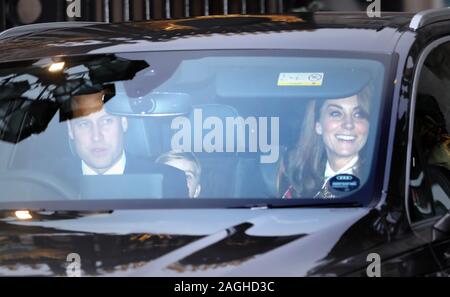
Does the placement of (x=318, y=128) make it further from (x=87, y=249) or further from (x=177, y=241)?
(x=87, y=249)

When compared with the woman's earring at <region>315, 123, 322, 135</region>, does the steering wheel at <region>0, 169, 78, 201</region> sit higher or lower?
lower

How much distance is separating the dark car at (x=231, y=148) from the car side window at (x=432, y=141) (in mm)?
10

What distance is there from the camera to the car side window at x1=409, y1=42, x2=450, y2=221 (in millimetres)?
4266

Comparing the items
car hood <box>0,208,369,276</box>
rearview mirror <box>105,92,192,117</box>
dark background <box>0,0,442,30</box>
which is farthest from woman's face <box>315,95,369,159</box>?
dark background <box>0,0,442,30</box>

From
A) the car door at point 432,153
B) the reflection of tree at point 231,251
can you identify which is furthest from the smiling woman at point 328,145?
the reflection of tree at point 231,251

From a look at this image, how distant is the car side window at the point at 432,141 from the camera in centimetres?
427

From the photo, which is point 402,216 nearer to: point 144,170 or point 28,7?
point 144,170

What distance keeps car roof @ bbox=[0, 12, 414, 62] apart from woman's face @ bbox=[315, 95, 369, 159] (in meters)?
0.25

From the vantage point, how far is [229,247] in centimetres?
367

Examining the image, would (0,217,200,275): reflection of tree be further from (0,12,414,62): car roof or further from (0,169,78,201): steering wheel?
(0,12,414,62): car roof

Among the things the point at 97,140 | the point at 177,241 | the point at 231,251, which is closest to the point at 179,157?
the point at 97,140

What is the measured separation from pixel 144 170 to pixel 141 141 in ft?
0.54

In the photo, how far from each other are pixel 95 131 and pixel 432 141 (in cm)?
133

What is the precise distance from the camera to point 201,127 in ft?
15.1
